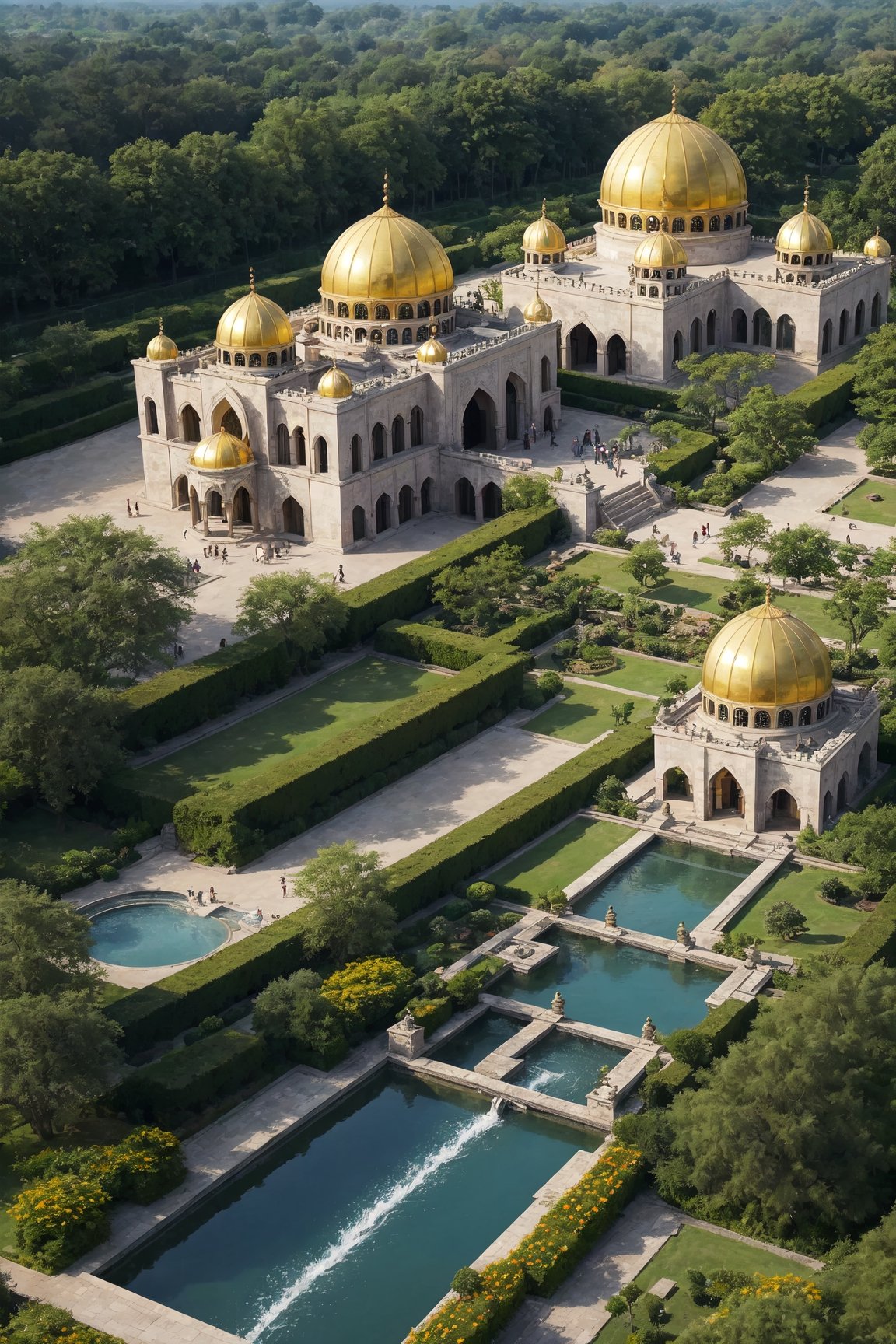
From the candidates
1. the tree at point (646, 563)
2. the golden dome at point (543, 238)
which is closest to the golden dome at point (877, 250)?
the golden dome at point (543, 238)

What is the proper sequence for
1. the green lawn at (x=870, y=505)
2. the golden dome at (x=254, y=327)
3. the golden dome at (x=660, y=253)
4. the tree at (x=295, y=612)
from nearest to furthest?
1. the tree at (x=295, y=612)
2. the golden dome at (x=254, y=327)
3. the green lawn at (x=870, y=505)
4. the golden dome at (x=660, y=253)

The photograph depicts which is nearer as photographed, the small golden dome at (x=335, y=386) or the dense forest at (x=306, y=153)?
the small golden dome at (x=335, y=386)

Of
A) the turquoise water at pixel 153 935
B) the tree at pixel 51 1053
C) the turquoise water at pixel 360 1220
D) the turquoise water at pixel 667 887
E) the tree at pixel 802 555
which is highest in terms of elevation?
the tree at pixel 802 555

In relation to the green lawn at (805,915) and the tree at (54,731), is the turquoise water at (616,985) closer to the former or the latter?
the green lawn at (805,915)

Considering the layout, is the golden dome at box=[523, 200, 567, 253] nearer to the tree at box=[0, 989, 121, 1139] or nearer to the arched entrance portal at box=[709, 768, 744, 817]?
the arched entrance portal at box=[709, 768, 744, 817]

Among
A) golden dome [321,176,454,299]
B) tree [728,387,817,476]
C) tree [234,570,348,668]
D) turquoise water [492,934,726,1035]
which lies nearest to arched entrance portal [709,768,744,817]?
turquoise water [492,934,726,1035]
